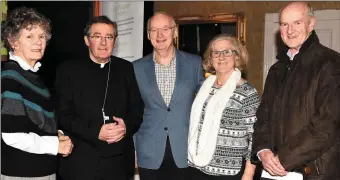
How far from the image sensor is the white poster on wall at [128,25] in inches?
152

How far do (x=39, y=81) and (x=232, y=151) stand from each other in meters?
1.18

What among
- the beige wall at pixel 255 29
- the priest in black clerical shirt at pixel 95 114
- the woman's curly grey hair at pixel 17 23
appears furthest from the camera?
the beige wall at pixel 255 29

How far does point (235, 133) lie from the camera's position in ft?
8.29

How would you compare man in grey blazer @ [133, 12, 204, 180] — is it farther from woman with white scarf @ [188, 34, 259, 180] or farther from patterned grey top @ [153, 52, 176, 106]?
woman with white scarf @ [188, 34, 259, 180]

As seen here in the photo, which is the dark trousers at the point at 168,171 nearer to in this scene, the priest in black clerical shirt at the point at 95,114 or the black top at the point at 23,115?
the priest in black clerical shirt at the point at 95,114

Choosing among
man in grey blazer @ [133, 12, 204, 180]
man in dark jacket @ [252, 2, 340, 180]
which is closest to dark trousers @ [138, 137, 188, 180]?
man in grey blazer @ [133, 12, 204, 180]

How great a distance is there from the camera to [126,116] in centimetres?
278

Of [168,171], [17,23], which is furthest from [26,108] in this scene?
[168,171]

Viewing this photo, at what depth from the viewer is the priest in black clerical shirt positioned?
2664 mm

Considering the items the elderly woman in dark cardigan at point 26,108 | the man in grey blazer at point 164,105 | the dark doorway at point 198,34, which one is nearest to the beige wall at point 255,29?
the dark doorway at point 198,34

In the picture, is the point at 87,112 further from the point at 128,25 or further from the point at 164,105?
the point at 128,25

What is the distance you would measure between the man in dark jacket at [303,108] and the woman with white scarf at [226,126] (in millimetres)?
172

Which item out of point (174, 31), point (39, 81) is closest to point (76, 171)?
point (39, 81)

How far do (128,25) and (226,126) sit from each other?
1.82m
